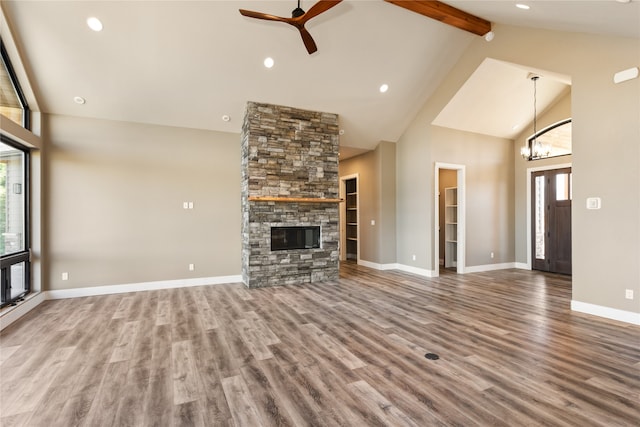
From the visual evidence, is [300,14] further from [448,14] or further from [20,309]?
[20,309]

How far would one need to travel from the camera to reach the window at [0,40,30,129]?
12.8 ft

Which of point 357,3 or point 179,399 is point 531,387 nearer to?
point 179,399

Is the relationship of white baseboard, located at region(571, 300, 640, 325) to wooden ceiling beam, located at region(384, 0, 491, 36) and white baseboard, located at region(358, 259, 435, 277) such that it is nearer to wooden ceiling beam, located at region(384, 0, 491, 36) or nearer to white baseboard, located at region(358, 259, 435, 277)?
white baseboard, located at region(358, 259, 435, 277)

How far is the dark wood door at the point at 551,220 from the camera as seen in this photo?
6.52 metres

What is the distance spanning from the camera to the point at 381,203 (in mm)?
7070

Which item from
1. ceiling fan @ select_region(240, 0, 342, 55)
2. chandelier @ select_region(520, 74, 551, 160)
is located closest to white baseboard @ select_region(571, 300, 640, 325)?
chandelier @ select_region(520, 74, 551, 160)

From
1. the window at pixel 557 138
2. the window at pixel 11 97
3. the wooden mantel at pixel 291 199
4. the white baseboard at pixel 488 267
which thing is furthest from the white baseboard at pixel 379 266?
the window at pixel 11 97

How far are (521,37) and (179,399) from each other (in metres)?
6.21

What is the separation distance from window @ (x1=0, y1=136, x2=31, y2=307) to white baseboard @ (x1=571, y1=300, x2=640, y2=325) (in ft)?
23.8

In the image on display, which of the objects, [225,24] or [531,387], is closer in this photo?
[531,387]

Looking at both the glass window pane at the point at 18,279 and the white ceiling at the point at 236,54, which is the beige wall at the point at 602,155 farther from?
the glass window pane at the point at 18,279

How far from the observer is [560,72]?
13.5 ft

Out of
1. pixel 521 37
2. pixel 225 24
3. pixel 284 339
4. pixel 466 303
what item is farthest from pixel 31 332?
pixel 521 37

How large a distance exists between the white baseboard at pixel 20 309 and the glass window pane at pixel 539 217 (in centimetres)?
940
